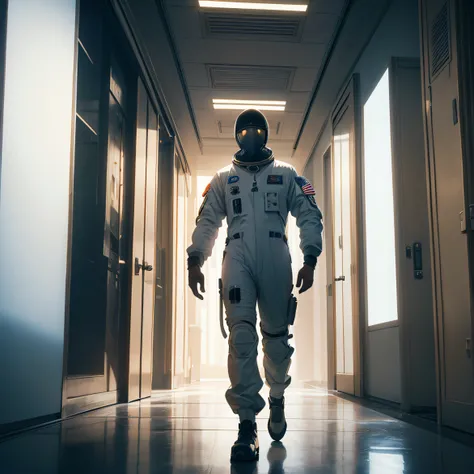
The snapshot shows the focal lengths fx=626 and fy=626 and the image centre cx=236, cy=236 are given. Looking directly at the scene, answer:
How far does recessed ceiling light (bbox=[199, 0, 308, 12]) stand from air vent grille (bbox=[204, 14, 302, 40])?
0.13 metres

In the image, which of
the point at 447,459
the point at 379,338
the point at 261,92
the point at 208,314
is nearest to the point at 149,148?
the point at 261,92

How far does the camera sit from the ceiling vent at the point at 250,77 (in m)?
6.08

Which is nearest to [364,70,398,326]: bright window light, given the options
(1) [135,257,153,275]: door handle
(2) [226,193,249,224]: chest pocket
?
(1) [135,257,153,275]: door handle

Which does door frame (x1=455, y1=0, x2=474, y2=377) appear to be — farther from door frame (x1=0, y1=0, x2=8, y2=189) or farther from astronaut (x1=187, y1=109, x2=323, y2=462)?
door frame (x1=0, y1=0, x2=8, y2=189)

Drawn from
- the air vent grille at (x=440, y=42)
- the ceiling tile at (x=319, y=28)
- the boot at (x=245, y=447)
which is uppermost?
the ceiling tile at (x=319, y=28)

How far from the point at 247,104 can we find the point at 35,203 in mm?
4536

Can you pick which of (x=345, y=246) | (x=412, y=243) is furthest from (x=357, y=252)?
(x=412, y=243)

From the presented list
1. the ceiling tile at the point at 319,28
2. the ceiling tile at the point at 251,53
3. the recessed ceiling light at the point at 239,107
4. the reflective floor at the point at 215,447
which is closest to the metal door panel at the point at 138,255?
the ceiling tile at the point at 251,53

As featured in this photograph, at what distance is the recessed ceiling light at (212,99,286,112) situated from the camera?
22.9 feet

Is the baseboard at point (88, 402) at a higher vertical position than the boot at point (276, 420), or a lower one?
lower

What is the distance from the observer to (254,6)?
4.87 m

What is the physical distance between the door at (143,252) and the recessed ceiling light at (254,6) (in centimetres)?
100

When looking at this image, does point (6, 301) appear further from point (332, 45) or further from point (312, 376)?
point (312, 376)

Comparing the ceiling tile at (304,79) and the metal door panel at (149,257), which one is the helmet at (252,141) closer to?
the metal door panel at (149,257)
